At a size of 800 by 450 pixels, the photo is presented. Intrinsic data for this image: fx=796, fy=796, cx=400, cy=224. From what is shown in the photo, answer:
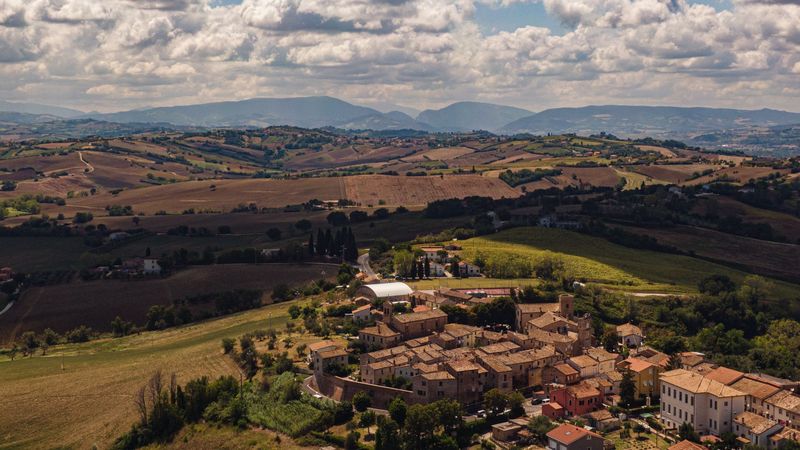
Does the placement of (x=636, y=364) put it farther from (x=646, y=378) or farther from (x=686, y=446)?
(x=686, y=446)

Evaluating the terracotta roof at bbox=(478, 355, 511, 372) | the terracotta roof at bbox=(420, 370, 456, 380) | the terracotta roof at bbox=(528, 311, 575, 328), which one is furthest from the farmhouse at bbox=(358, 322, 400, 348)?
the terracotta roof at bbox=(528, 311, 575, 328)

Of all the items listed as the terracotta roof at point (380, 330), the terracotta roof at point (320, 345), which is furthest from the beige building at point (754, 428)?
the terracotta roof at point (320, 345)

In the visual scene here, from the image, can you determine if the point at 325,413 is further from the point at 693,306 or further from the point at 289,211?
the point at 289,211

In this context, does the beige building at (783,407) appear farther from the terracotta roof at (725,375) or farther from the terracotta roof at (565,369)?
the terracotta roof at (565,369)

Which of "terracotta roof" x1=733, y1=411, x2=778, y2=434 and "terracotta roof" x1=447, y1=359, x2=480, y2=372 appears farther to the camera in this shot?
"terracotta roof" x1=447, y1=359, x2=480, y2=372

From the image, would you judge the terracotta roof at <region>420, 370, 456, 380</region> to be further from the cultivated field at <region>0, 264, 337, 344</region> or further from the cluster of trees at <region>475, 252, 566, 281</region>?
the cultivated field at <region>0, 264, 337, 344</region>

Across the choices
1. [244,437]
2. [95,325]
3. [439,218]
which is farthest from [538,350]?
[439,218]

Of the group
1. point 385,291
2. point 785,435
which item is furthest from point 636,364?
point 385,291

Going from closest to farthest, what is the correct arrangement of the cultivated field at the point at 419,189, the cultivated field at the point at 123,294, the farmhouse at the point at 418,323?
the farmhouse at the point at 418,323, the cultivated field at the point at 123,294, the cultivated field at the point at 419,189
